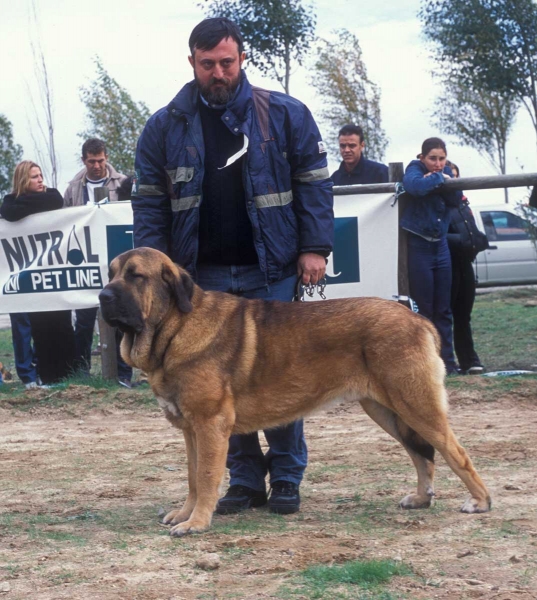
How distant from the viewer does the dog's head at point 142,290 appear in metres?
4.57

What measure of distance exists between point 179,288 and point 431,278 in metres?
4.81

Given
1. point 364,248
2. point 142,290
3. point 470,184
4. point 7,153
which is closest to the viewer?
point 142,290

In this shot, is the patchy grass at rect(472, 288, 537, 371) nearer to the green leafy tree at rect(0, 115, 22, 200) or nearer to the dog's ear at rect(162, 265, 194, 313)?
the dog's ear at rect(162, 265, 194, 313)

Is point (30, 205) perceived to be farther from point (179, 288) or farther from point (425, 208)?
point (179, 288)

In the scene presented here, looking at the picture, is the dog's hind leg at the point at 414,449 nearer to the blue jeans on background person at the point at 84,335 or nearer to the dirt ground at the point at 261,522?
the dirt ground at the point at 261,522

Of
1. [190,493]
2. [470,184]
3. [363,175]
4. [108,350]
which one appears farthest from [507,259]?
[190,493]

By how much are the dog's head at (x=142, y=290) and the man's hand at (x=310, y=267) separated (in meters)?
0.74

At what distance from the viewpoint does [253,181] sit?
504 centimetres

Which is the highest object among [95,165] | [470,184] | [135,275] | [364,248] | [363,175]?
[95,165]

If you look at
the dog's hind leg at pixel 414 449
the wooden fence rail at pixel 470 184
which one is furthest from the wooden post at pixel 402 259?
the dog's hind leg at pixel 414 449

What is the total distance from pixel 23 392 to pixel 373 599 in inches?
245

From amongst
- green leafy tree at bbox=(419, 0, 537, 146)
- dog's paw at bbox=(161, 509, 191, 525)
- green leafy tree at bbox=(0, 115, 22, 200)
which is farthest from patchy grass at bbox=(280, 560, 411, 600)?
green leafy tree at bbox=(0, 115, 22, 200)

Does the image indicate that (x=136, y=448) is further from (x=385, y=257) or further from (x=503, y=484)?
(x=385, y=257)

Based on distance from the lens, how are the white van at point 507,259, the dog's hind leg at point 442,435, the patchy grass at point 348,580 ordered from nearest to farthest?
the patchy grass at point 348,580 < the dog's hind leg at point 442,435 < the white van at point 507,259
